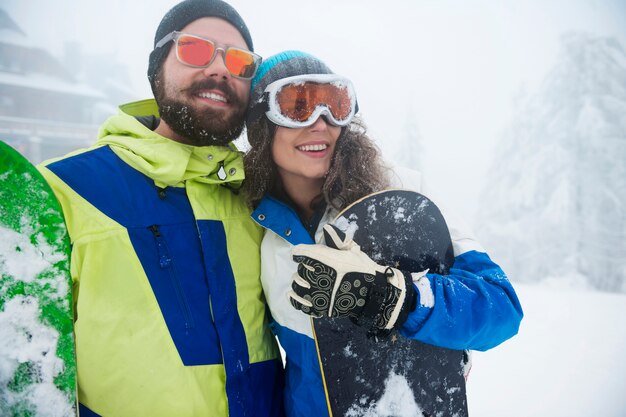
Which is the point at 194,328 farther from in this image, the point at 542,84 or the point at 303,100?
the point at 542,84

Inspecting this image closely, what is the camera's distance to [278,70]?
1.90 meters

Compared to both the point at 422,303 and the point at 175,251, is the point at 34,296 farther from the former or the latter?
the point at 422,303

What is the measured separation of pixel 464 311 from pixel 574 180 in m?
17.4

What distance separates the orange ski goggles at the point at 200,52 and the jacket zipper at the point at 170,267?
93 centimetres

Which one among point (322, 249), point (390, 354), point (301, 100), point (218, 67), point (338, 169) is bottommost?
point (390, 354)

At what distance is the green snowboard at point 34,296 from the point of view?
4.16ft

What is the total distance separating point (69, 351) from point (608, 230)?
18743mm

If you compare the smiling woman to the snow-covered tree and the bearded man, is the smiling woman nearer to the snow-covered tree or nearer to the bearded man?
the bearded man

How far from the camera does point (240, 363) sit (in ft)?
5.13

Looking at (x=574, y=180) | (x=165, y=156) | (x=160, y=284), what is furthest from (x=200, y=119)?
(x=574, y=180)

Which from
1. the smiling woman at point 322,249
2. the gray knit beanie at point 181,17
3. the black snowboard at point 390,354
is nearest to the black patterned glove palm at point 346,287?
the smiling woman at point 322,249

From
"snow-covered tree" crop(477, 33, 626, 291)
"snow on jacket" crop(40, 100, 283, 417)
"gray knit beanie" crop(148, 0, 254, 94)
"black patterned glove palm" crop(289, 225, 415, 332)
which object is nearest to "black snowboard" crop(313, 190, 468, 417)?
"black patterned glove palm" crop(289, 225, 415, 332)

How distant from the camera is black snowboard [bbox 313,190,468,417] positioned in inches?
62.9

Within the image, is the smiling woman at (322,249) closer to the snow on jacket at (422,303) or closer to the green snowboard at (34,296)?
the snow on jacket at (422,303)
